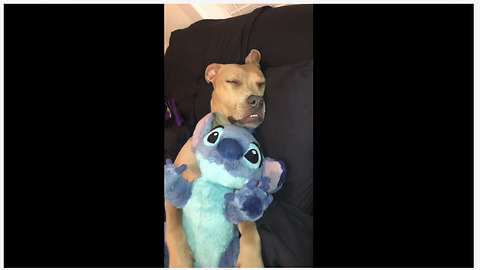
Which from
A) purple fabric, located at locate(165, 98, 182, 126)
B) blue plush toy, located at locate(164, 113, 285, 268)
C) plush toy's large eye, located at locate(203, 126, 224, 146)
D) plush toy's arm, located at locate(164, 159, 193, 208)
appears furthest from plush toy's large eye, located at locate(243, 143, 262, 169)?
purple fabric, located at locate(165, 98, 182, 126)

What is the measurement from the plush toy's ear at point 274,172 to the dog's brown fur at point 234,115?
156mm

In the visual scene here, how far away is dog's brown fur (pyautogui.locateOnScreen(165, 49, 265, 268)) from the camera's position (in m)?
0.99

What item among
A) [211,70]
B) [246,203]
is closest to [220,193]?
Result: [246,203]

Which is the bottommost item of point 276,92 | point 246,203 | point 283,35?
point 246,203

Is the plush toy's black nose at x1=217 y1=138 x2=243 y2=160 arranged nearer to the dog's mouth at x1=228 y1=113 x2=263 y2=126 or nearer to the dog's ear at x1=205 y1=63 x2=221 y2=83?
the dog's mouth at x1=228 y1=113 x2=263 y2=126

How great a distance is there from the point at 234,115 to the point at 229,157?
0.85 feet

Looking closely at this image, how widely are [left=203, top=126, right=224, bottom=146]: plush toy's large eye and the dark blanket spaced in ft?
0.84

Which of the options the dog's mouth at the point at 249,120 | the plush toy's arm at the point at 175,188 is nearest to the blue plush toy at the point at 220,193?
the plush toy's arm at the point at 175,188

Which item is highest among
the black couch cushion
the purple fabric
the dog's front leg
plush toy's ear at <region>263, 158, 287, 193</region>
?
the black couch cushion

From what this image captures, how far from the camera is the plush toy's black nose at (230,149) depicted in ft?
3.13

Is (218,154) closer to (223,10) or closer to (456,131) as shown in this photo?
(456,131)

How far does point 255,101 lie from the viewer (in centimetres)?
114

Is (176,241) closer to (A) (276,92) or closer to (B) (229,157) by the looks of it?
(B) (229,157)

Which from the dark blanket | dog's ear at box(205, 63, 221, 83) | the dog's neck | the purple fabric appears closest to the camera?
the dark blanket
